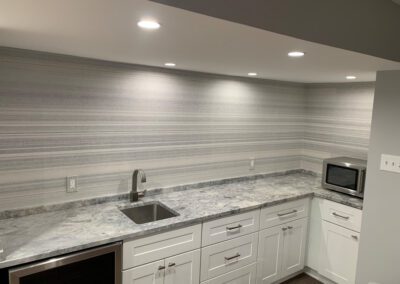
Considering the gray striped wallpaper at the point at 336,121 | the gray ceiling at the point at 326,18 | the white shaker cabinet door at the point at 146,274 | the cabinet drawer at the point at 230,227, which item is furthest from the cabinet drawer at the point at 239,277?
the gray ceiling at the point at 326,18

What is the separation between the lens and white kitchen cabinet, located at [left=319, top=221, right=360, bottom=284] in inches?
104

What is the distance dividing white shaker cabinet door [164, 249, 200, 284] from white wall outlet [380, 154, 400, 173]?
153 centimetres

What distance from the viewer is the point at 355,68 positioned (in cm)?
211

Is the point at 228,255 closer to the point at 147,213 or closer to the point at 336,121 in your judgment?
the point at 147,213

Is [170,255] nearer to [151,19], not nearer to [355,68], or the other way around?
[151,19]

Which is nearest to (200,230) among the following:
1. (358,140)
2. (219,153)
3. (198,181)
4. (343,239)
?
(198,181)

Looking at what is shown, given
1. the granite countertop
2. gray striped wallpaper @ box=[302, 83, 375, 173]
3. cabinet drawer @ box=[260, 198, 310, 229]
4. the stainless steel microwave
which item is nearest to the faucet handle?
the granite countertop

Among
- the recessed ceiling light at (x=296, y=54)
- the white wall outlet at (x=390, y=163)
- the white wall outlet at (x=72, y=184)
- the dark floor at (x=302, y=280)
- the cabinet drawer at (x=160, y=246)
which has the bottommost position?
the dark floor at (x=302, y=280)

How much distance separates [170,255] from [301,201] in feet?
4.69

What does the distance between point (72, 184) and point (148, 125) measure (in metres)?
0.73

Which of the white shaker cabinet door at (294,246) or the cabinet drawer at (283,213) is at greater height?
the cabinet drawer at (283,213)

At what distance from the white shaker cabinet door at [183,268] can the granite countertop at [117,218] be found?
25 centimetres

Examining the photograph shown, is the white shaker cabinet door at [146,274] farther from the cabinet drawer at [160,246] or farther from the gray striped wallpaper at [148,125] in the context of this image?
the gray striped wallpaper at [148,125]

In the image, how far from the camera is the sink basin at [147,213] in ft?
7.66
